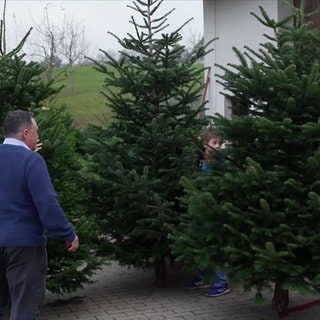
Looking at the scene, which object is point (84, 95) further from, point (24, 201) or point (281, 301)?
point (24, 201)

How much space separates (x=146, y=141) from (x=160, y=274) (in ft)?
5.13

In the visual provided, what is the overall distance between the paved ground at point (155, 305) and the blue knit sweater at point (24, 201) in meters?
1.90

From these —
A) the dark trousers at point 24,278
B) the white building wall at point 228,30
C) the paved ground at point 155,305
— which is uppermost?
the white building wall at point 228,30

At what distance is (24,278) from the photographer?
4.75 metres

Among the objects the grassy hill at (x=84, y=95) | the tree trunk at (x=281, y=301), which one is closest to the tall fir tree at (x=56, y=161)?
the tree trunk at (x=281, y=301)

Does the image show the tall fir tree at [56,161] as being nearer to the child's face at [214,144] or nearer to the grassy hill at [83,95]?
the child's face at [214,144]

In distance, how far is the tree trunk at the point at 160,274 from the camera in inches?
288

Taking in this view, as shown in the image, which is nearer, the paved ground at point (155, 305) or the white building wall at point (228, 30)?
the paved ground at point (155, 305)

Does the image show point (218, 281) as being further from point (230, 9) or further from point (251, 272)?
point (230, 9)

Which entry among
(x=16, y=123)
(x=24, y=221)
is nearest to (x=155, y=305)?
(x=24, y=221)

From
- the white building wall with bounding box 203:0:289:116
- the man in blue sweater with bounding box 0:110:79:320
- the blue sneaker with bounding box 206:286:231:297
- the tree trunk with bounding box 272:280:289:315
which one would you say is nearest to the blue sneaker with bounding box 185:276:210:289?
the blue sneaker with bounding box 206:286:231:297

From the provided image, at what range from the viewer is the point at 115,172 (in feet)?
21.7

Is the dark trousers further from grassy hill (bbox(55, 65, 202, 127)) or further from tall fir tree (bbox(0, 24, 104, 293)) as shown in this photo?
grassy hill (bbox(55, 65, 202, 127))

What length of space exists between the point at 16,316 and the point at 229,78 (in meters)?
2.62
